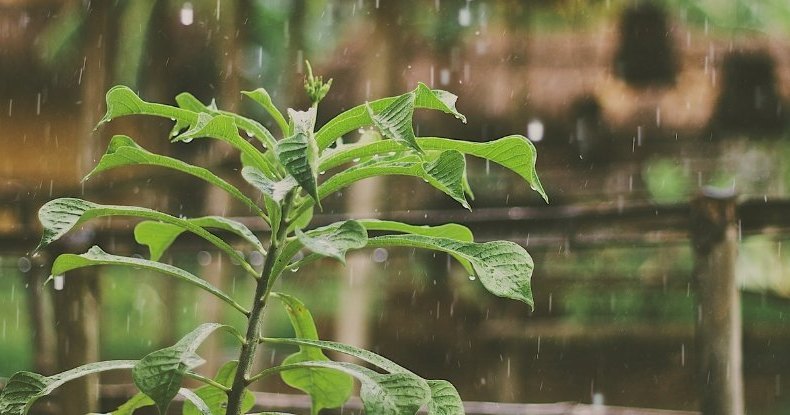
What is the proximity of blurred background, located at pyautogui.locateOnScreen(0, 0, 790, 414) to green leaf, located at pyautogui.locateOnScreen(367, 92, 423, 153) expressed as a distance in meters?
2.19

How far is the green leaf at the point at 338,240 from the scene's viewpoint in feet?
1.27

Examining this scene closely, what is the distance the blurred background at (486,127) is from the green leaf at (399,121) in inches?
86.2

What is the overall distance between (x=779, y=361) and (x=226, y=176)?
11.6 feet

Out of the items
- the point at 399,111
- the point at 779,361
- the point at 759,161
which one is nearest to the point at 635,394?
the point at 779,361

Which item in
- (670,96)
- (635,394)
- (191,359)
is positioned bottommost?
(635,394)

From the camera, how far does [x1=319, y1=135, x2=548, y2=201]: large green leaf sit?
0.48 metres

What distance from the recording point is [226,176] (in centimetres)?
387

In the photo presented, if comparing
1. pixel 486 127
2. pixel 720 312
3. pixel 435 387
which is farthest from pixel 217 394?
pixel 486 127

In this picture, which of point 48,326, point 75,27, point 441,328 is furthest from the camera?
point 441,328

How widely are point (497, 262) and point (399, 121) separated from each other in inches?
4.3

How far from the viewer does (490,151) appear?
0.49 meters

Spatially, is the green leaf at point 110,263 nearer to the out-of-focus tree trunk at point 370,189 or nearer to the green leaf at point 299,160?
the green leaf at point 299,160

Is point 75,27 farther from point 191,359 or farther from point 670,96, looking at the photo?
point 191,359

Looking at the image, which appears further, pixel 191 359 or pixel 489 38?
pixel 489 38
